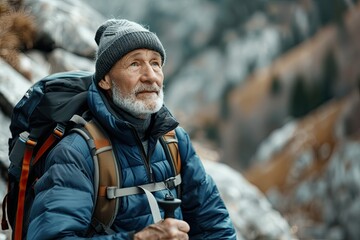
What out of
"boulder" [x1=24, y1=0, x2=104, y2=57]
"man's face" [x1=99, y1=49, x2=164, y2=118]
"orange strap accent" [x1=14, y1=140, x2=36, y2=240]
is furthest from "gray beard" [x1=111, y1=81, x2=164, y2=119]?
"boulder" [x1=24, y1=0, x2=104, y2=57]

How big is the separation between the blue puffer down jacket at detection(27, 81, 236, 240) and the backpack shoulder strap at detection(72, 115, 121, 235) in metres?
0.04

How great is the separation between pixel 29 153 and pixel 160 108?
31.2 inches

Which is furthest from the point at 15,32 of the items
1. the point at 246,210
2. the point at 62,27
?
the point at 246,210

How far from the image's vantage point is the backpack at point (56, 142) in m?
2.99

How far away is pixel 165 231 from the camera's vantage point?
277 cm

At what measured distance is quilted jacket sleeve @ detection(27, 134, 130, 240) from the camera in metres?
2.76

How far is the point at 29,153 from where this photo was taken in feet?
10.6

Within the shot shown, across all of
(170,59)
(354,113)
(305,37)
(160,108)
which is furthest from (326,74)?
(160,108)

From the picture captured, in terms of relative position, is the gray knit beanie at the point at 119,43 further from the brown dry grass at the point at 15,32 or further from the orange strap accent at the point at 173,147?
the brown dry grass at the point at 15,32

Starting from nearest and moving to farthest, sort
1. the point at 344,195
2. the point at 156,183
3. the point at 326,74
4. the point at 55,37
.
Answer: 1. the point at 156,183
2. the point at 55,37
3. the point at 344,195
4. the point at 326,74

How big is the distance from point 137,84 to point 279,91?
5983cm

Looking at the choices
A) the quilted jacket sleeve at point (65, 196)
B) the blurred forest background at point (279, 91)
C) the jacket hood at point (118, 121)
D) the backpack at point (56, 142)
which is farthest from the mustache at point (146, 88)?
the blurred forest background at point (279, 91)

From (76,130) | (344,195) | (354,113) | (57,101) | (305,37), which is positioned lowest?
(76,130)

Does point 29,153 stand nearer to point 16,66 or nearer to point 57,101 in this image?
point 57,101
